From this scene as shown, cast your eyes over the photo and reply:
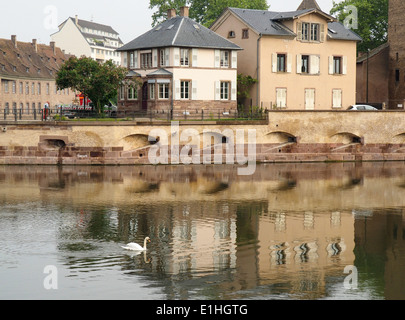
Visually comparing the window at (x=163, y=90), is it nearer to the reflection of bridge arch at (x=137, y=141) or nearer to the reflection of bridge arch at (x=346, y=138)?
the reflection of bridge arch at (x=137, y=141)

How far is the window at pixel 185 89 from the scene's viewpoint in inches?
2402

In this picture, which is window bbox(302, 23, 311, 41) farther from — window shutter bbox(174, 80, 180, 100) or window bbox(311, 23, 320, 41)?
window shutter bbox(174, 80, 180, 100)

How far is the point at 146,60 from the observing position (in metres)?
62.9

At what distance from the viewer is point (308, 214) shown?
3662 centimetres

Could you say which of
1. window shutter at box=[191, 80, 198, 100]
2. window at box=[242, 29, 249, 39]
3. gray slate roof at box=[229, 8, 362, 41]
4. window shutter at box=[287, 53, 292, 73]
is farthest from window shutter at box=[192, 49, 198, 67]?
window shutter at box=[287, 53, 292, 73]

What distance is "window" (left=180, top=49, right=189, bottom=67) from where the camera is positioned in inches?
2402

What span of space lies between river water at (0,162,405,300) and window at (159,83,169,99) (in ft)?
36.4

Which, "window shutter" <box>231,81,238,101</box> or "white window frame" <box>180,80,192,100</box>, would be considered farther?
"window shutter" <box>231,81,238,101</box>

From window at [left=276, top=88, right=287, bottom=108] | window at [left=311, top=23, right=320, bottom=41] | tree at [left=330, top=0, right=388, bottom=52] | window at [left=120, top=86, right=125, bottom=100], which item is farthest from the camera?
tree at [left=330, top=0, right=388, bottom=52]

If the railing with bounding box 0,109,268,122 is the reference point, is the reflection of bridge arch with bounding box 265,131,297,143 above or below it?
below

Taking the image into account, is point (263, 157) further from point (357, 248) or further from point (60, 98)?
point (60, 98)

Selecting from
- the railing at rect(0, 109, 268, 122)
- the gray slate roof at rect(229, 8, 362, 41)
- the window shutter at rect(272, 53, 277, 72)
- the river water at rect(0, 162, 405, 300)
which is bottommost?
the river water at rect(0, 162, 405, 300)

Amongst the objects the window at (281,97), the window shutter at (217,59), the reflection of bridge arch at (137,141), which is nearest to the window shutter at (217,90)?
the window shutter at (217,59)

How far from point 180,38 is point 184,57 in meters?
1.55
